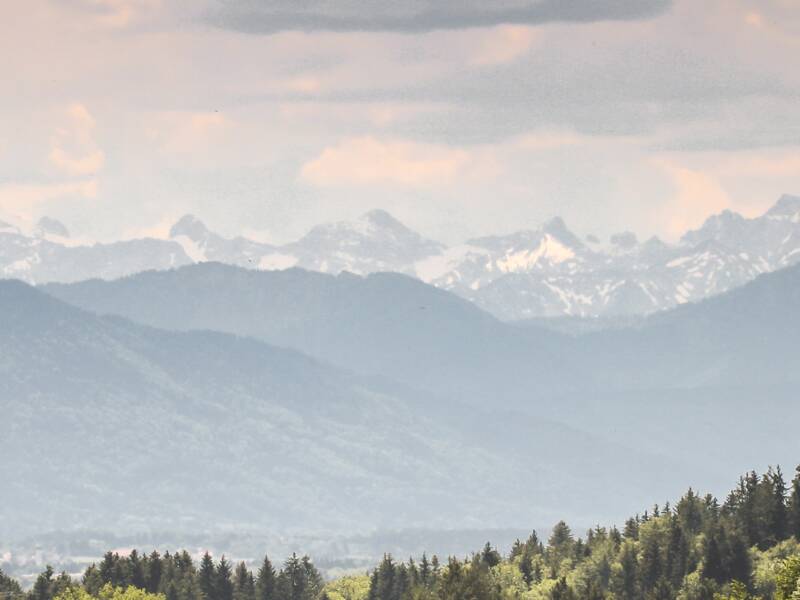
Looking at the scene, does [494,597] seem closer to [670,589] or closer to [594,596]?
[594,596]

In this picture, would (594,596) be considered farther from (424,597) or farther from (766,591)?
(766,591)

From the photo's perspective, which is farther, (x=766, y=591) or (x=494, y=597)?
(x=766, y=591)

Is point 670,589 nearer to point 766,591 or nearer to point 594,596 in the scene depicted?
point 766,591

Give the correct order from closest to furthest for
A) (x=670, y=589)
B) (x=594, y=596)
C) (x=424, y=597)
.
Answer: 1. (x=594, y=596)
2. (x=424, y=597)
3. (x=670, y=589)

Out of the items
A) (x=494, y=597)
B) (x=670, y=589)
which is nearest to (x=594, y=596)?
(x=494, y=597)

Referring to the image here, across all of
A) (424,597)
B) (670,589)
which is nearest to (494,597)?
(424,597)

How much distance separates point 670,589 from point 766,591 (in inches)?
338

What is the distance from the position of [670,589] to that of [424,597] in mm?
26015

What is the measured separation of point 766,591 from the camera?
642 feet

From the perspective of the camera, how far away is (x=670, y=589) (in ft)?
639

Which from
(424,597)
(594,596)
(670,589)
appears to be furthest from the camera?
(670,589)

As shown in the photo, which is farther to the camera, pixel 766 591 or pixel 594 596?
pixel 766 591

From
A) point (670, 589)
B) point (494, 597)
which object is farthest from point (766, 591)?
point (494, 597)

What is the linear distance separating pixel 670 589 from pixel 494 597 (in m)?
23.4
